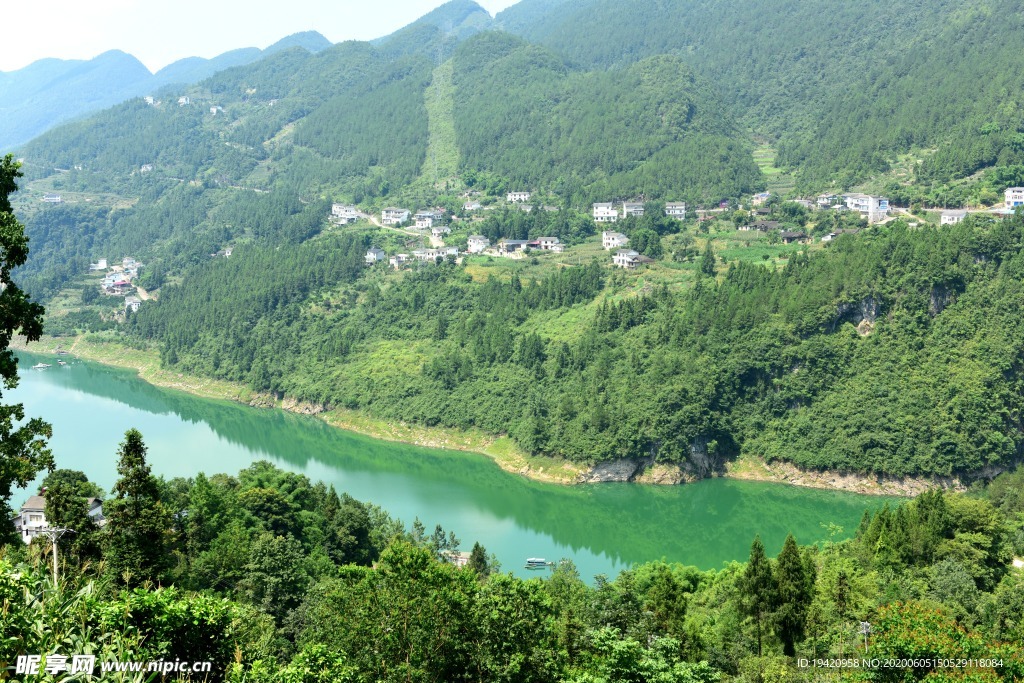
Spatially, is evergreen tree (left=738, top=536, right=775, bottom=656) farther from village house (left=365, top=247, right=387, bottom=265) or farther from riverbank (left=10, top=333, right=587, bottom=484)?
village house (left=365, top=247, right=387, bottom=265)

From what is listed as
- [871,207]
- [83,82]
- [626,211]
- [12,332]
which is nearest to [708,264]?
[871,207]

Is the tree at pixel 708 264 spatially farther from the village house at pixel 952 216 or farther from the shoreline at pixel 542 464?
the shoreline at pixel 542 464

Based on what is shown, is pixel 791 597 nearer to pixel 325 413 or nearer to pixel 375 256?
pixel 325 413

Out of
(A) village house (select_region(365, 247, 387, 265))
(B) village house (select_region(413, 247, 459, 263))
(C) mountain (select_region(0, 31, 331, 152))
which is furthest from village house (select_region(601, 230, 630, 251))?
(C) mountain (select_region(0, 31, 331, 152))

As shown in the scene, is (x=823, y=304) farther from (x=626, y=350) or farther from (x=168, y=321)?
(x=168, y=321)

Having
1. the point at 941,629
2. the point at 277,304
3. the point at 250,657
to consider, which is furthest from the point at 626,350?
the point at 250,657

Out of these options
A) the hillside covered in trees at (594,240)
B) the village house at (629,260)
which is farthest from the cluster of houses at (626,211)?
the village house at (629,260)
